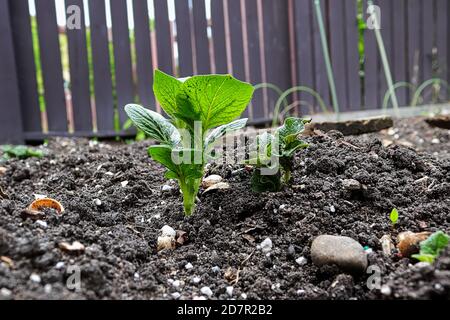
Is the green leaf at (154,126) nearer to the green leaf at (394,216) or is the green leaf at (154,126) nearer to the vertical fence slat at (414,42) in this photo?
the green leaf at (394,216)

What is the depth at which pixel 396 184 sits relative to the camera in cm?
152

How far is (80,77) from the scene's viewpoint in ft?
11.5

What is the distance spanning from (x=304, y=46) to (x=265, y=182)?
113 inches

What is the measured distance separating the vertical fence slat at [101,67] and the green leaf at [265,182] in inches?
91.6

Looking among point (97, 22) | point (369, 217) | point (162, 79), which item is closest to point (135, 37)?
point (97, 22)

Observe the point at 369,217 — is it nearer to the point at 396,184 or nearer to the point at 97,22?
the point at 396,184

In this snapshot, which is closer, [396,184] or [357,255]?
[357,255]

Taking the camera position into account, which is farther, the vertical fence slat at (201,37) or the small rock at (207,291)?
the vertical fence slat at (201,37)

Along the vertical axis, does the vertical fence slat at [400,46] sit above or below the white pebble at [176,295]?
above

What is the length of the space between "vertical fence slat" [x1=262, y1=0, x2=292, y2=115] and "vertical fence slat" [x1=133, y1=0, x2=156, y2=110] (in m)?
1.03

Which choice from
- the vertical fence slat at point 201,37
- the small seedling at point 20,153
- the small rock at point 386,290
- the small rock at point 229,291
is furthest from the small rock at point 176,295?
the vertical fence slat at point 201,37

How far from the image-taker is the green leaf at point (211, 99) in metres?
1.28
